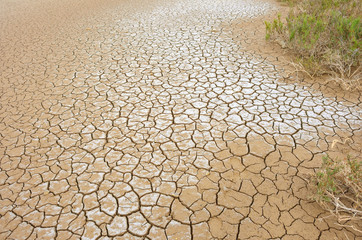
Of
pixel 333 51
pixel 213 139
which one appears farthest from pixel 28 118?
pixel 333 51

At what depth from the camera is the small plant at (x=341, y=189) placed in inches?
64.6

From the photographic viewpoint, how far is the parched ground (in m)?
1.72

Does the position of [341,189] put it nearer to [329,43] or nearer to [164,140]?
[164,140]

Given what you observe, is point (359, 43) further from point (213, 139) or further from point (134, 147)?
point (134, 147)

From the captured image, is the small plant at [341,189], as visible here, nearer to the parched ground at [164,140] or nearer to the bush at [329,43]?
the parched ground at [164,140]

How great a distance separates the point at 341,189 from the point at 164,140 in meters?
1.50

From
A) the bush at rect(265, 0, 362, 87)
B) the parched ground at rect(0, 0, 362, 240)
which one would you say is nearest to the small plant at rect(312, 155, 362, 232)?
the parched ground at rect(0, 0, 362, 240)

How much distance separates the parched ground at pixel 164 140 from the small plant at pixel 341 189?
9cm

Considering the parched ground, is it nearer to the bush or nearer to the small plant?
the small plant

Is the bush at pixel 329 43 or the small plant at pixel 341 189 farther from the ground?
the bush at pixel 329 43

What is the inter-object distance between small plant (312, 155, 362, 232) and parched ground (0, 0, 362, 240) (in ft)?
0.29

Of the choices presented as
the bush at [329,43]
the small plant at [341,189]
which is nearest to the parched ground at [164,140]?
the small plant at [341,189]

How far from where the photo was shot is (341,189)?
1775mm

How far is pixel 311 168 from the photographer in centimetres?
201
